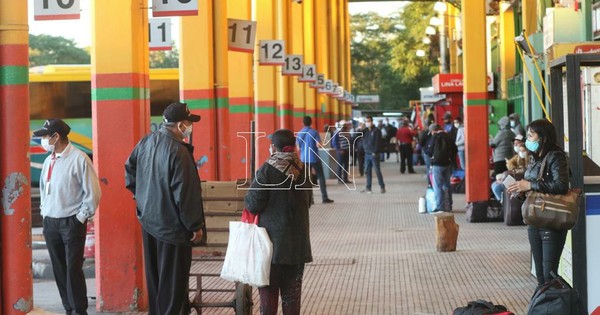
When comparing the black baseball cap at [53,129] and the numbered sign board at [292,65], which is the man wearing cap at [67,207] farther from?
the numbered sign board at [292,65]

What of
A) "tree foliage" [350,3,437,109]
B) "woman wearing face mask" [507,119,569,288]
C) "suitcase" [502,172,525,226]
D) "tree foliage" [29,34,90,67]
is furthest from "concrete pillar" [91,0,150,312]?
"tree foliage" [350,3,437,109]

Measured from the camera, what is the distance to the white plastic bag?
30.9 ft

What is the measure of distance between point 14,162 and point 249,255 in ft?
6.79

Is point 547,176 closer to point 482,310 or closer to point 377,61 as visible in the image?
point 482,310

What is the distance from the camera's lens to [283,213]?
31.6 feet

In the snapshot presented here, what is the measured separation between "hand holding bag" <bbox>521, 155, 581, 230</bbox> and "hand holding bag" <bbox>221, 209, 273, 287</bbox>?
233cm

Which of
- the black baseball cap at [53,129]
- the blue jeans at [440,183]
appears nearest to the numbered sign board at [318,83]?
the blue jeans at [440,183]

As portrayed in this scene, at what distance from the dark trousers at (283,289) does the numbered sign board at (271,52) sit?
16021mm

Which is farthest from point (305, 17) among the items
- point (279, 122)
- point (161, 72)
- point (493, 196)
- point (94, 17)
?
point (94, 17)

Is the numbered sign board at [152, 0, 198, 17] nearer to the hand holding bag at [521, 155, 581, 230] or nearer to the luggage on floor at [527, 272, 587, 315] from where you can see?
the hand holding bag at [521, 155, 581, 230]

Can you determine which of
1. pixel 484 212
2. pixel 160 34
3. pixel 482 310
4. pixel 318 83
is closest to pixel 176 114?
pixel 482 310

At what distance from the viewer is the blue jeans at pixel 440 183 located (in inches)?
894

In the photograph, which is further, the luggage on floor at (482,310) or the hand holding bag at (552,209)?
the hand holding bag at (552,209)

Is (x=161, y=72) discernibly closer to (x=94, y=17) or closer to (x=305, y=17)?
(x=305, y=17)
